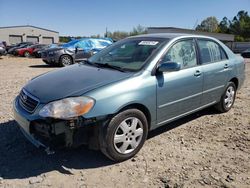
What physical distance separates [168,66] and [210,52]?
5.38 ft

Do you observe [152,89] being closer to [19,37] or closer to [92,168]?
[92,168]

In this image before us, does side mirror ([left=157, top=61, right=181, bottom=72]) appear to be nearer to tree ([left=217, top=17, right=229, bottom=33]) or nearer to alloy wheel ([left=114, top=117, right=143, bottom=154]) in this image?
alloy wheel ([left=114, top=117, right=143, bottom=154])

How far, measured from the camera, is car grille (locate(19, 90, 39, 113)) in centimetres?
305

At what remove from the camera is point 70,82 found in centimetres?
328

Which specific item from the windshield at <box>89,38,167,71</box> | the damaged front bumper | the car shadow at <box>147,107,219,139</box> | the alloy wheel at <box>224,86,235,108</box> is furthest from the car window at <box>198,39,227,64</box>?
the damaged front bumper

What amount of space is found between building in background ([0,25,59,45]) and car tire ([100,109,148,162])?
2317 inches

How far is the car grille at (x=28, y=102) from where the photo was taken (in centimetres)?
305

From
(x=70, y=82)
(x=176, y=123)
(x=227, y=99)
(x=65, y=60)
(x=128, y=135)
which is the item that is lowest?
(x=176, y=123)

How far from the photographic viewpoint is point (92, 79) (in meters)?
3.28

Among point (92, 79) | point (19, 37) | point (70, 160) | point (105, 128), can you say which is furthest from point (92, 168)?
point (19, 37)

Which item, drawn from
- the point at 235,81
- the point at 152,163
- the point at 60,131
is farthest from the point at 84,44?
the point at 60,131

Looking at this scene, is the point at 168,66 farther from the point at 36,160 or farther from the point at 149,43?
the point at 36,160

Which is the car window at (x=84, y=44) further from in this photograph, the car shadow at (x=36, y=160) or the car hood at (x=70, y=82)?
the car shadow at (x=36, y=160)

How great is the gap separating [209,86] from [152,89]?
1552 millimetres
